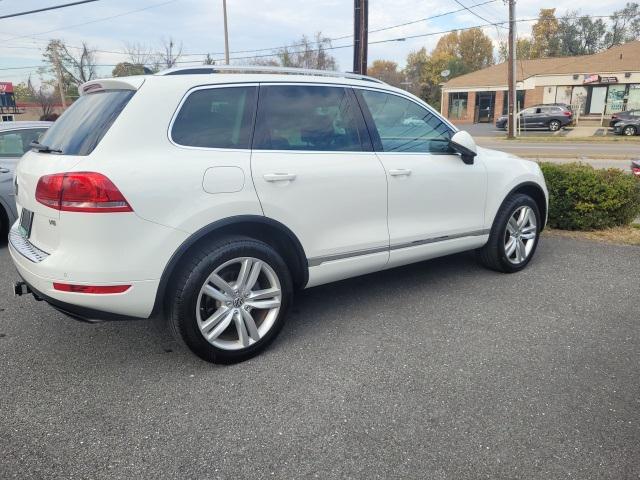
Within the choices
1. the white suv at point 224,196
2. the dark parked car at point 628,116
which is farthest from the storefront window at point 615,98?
the white suv at point 224,196

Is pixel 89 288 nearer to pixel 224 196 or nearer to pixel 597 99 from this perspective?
pixel 224 196

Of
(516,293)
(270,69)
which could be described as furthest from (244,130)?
(516,293)

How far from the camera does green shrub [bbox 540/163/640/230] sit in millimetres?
6320

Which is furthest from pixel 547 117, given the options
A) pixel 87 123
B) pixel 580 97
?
pixel 87 123

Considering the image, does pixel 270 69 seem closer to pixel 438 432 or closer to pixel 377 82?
pixel 377 82

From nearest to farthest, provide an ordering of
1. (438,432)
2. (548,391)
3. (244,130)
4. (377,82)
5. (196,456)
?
1. (196,456)
2. (438,432)
3. (548,391)
4. (244,130)
5. (377,82)

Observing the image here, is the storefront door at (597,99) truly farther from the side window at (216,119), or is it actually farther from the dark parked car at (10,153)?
the side window at (216,119)

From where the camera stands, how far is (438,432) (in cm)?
255

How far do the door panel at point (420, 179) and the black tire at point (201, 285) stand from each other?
3.91ft

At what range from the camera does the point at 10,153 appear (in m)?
6.32

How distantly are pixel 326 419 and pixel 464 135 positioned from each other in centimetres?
263

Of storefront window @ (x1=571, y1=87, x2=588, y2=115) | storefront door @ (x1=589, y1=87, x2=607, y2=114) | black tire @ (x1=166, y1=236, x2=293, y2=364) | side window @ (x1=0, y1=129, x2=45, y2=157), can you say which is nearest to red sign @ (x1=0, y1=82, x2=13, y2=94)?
storefront window @ (x1=571, y1=87, x2=588, y2=115)

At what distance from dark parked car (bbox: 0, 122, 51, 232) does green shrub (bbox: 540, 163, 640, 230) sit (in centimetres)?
666

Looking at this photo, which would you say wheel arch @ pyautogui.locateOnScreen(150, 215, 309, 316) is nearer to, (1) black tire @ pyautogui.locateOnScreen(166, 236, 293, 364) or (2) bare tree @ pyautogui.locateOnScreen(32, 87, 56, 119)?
(1) black tire @ pyautogui.locateOnScreen(166, 236, 293, 364)
